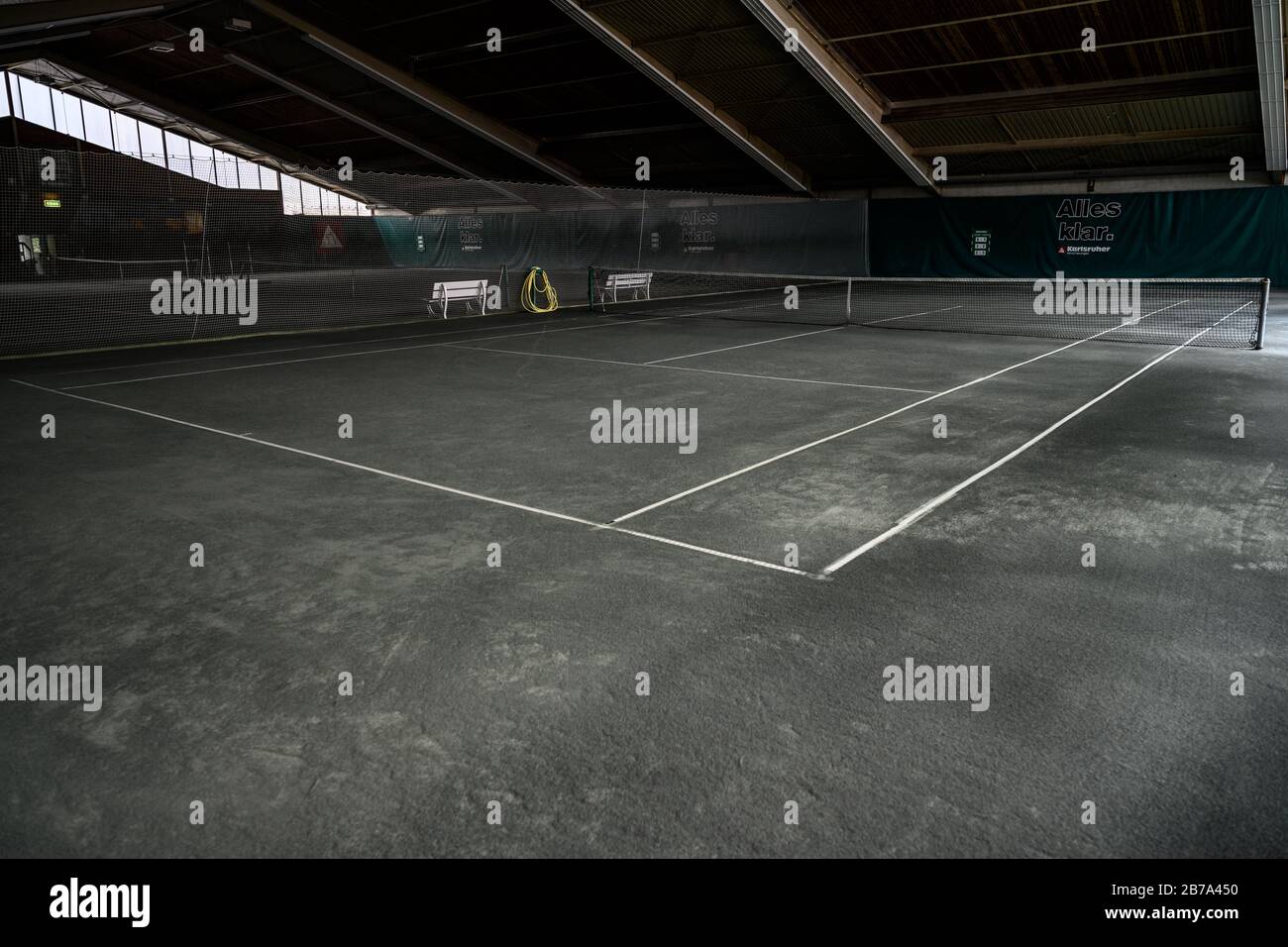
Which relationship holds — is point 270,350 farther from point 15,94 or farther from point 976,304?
point 15,94

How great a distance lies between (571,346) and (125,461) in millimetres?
8376

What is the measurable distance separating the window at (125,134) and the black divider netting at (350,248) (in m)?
11.3

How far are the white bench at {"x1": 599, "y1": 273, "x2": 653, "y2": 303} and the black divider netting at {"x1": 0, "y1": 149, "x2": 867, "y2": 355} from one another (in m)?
0.99

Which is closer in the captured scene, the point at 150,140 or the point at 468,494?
the point at 468,494

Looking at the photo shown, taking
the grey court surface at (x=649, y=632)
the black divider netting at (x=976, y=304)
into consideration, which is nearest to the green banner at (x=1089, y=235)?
the black divider netting at (x=976, y=304)

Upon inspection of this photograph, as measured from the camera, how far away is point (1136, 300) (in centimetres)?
2502

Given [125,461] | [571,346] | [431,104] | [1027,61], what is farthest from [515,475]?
[431,104]

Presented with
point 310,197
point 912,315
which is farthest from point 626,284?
point 310,197

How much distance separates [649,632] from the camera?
445 centimetres

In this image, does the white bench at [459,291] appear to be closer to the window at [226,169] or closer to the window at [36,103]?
the window at [226,169]

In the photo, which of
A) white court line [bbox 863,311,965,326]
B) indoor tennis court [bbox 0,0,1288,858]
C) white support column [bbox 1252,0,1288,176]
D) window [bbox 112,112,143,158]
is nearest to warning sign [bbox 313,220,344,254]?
indoor tennis court [bbox 0,0,1288,858]

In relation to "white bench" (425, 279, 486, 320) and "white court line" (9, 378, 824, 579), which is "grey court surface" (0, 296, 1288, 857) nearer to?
"white court line" (9, 378, 824, 579)

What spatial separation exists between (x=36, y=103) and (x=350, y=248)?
2657 cm

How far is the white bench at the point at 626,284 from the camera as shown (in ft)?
77.2
